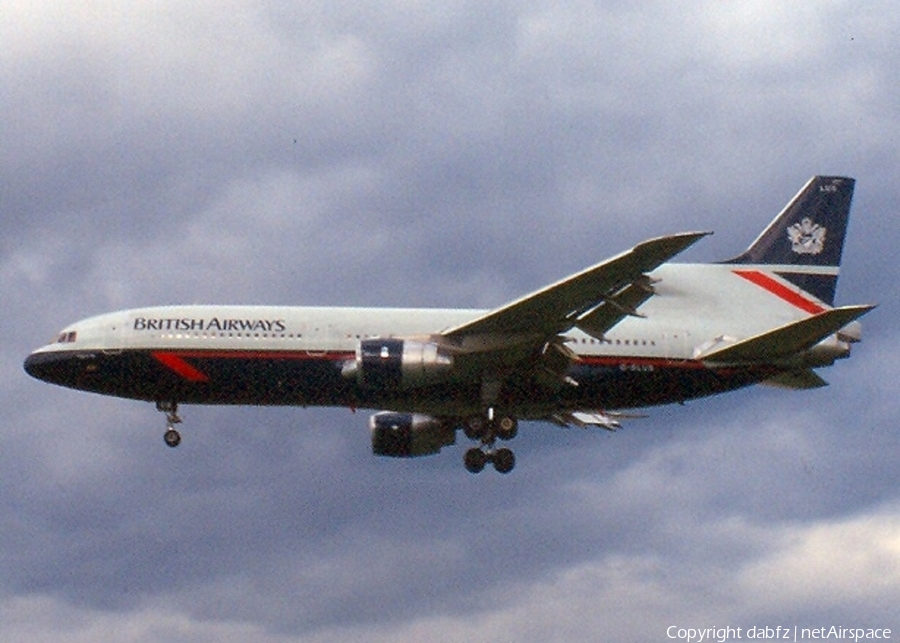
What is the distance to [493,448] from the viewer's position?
195 feet

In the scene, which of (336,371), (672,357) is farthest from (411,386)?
(672,357)

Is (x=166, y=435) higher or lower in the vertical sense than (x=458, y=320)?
lower

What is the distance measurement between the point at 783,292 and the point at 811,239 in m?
2.22

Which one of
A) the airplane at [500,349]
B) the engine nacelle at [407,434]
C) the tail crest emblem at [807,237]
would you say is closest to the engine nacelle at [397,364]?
the airplane at [500,349]

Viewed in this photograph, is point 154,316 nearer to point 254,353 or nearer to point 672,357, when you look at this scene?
point 254,353

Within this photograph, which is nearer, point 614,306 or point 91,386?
point 614,306

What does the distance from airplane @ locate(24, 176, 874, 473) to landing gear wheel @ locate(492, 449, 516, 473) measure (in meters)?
0.03

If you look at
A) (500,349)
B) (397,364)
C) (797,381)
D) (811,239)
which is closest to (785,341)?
(797,381)

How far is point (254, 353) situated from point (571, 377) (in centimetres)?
1074

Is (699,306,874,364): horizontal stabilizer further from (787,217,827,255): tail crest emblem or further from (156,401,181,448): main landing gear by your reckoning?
(156,401,181,448): main landing gear

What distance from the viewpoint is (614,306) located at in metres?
52.6

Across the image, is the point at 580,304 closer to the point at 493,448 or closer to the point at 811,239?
the point at 493,448

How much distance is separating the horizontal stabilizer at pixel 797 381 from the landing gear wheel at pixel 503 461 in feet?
29.9

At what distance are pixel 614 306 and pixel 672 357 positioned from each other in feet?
22.7
